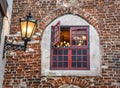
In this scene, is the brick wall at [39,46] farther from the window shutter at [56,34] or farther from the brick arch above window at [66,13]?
the window shutter at [56,34]

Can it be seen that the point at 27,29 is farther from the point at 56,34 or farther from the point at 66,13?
the point at 66,13

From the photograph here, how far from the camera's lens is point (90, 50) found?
7953 mm

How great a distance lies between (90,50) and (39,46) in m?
1.48

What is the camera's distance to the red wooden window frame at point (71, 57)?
786 centimetres

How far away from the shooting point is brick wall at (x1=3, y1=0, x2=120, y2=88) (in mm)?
7625


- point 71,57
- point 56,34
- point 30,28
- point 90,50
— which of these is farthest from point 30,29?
point 90,50

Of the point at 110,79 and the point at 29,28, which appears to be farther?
the point at 110,79

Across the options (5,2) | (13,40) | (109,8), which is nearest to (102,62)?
(109,8)

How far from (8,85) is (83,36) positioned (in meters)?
2.57

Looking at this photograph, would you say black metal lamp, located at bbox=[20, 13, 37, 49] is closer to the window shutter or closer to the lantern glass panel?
the lantern glass panel

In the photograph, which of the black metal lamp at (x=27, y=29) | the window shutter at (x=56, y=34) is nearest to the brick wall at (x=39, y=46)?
the window shutter at (x=56, y=34)

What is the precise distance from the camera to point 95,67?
7758 millimetres

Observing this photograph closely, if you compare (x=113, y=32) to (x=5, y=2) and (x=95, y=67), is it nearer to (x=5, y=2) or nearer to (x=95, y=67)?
(x=95, y=67)

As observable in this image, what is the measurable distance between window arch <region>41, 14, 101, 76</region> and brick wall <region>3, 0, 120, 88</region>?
0.12 metres
